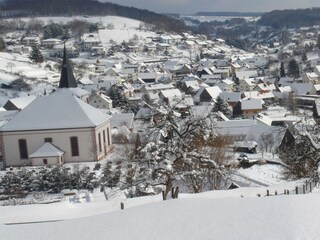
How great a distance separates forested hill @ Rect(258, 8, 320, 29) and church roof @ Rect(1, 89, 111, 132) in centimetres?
16262

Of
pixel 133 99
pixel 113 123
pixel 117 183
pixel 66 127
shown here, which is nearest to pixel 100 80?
pixel 133 99

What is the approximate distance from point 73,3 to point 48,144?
13798 cm

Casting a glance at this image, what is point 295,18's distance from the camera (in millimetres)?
184750

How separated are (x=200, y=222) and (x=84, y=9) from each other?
490ft

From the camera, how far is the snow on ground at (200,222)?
750cm

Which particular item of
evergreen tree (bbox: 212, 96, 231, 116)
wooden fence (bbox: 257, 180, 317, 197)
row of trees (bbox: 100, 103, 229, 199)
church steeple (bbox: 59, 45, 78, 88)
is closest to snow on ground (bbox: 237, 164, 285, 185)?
wooden fence (bbox: 257, 180, 317, 197)

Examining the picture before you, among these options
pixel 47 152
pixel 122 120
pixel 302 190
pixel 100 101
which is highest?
pixel 302 190

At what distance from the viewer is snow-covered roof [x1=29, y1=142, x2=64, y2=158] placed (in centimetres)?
2181

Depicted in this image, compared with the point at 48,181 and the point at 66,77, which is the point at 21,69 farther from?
the point at 48,181

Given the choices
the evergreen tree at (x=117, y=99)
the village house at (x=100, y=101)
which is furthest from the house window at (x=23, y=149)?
the evergreen tree at (x=117, y=99)

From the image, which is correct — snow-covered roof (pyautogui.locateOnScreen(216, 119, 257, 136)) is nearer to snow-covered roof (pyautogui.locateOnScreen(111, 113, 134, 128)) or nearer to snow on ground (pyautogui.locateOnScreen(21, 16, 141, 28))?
snow-covered roof (pyautogui.locateOnScreen(111, 113, 134, 128))

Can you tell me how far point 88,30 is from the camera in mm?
111625

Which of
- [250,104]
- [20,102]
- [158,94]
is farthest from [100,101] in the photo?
[250,104]

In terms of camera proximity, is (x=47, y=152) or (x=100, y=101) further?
(x=100, y=101)
